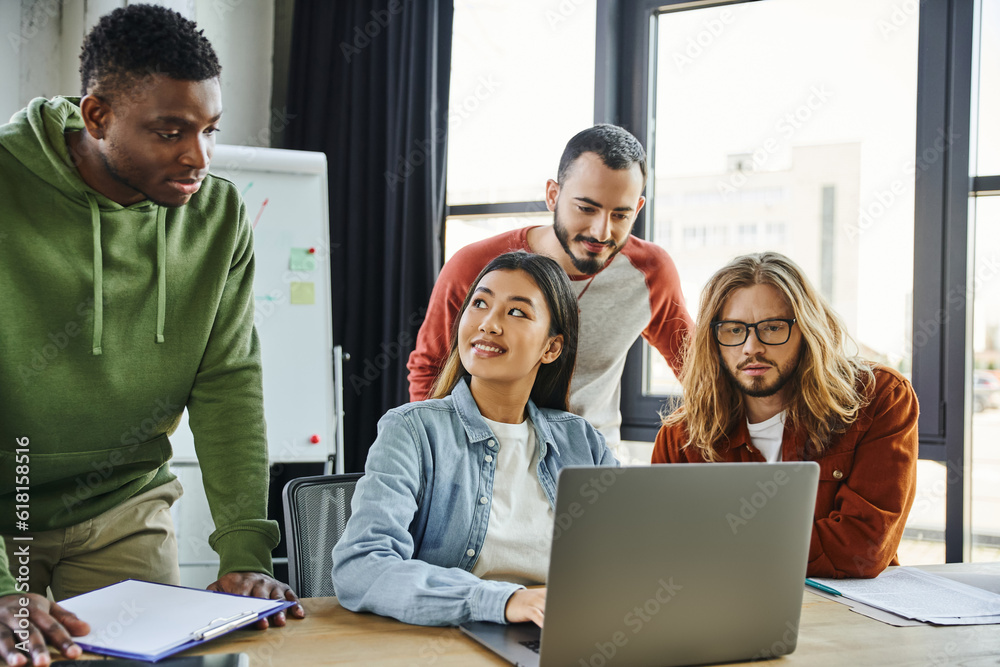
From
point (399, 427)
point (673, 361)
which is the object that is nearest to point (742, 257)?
point (673, 361)

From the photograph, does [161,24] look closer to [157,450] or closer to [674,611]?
[157,450]

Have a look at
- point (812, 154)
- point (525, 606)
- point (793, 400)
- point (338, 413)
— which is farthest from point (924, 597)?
point (338, 413)

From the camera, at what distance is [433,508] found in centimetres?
137

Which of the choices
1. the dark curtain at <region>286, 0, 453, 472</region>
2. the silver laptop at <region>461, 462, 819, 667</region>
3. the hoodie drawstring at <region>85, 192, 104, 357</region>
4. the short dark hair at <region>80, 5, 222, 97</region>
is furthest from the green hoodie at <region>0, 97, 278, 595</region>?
the dark curtain at <region>286, 0, 453, 472</region>

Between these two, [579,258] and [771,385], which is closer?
[771,385]

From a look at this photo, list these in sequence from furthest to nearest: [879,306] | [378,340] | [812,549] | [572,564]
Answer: [378,340] → [879,306] → [812,549] → [572,564]

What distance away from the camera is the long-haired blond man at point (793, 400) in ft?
5.27

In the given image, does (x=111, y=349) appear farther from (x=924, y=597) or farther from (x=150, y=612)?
(x=924, y=597)

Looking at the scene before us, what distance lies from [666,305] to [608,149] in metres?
0.48

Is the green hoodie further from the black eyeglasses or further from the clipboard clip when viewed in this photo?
the black eyeglasses

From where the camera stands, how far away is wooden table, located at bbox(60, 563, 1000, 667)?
3.30 ft

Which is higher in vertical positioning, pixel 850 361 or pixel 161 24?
pixel 161 24

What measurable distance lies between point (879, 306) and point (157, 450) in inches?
88.4

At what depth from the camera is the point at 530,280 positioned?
1579mm
